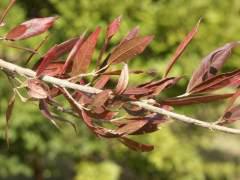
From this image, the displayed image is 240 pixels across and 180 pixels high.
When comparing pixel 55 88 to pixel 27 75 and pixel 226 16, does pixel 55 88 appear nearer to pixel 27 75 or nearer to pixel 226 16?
pixel 27 75

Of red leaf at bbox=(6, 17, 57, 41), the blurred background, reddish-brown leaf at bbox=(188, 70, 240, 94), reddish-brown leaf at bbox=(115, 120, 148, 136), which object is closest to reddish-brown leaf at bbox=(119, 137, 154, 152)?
reddish-brown leaf at bbox=(115, 120, 148, 136)

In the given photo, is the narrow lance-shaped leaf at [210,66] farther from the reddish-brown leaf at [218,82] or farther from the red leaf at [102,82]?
the red leaf at [102,82]

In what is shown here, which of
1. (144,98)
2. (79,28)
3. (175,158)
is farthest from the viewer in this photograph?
(175,158)

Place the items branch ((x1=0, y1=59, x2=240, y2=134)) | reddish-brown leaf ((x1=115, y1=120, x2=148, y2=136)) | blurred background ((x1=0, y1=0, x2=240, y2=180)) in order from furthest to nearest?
blurred background ((x1=0, y1=0, x2=240, y2=180)) → reddish-brown leaf ((x1=115, y1=120, x2=148, y2=136)) → branch ((x1=0, y1=59, x2=240, y2=134))

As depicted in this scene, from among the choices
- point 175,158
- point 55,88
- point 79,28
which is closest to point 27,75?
point 55,88

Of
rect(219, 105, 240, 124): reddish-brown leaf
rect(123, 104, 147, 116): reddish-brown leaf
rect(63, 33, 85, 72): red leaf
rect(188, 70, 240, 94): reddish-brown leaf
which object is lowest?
rect(219, 105, 240, 124): reddish-brown leaf

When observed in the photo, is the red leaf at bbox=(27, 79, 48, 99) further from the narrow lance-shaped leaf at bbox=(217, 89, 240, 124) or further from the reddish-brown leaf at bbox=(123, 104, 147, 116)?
the narrow lance-shaped leaf at bbox=(217, 89, 240, 124)

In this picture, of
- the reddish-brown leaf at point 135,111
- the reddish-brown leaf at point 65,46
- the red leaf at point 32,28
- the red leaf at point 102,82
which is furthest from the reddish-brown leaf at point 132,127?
the red leaf at point 32,28
